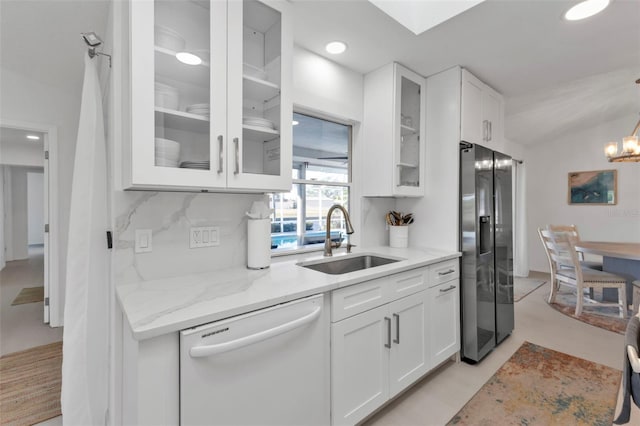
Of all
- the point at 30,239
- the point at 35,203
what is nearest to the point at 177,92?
the point at 35,203

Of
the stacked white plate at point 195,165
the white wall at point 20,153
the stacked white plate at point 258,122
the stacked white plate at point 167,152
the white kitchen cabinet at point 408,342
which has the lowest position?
the white kitchen cabinet at point 408,342

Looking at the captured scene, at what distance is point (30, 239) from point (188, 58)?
10.9m

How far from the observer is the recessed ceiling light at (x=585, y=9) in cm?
161

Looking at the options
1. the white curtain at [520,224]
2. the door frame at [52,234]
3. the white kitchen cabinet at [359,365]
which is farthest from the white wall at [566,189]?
the door frame at [52,234]

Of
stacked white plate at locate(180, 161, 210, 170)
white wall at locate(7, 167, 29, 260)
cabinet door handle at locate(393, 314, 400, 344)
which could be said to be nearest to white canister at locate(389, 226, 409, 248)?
cabinet door handle at locate(393, 314, 400, 344)

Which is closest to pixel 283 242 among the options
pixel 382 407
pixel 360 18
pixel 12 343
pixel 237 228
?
pixel 237 228

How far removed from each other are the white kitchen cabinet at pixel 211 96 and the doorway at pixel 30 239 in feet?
8.52

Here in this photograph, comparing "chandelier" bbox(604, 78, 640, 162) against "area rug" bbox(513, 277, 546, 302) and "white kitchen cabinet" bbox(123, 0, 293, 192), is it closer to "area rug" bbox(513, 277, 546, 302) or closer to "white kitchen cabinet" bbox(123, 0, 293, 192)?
"area rug" bbox(513, 277, 546, 302)

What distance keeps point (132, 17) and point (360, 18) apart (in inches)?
48.3

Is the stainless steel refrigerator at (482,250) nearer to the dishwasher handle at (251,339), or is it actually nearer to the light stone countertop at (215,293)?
the light stone countertop at (215,293)

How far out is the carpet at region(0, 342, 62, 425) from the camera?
1.80 metres

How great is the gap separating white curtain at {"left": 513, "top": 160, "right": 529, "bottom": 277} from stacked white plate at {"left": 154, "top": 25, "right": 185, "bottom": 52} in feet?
18.8

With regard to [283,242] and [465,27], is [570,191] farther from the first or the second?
[283,242]

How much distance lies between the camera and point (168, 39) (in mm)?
1252
